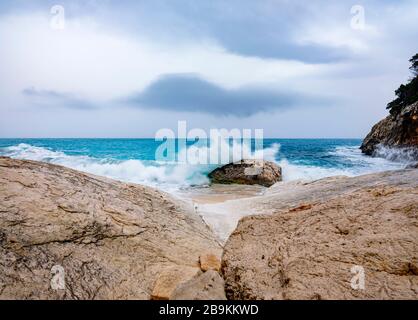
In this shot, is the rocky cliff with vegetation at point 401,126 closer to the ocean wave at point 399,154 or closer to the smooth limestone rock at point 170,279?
the ocean wave at point 399,154

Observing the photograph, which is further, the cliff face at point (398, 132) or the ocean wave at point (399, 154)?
the cliff face at point (398, 132)

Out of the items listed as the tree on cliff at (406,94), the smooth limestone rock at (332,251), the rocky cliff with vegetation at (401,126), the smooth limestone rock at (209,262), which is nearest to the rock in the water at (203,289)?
the smooth limestone rock at (332,251)

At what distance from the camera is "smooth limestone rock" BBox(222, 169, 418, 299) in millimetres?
2287

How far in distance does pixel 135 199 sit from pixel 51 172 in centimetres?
105

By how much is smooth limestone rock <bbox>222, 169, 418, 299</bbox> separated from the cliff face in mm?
23301

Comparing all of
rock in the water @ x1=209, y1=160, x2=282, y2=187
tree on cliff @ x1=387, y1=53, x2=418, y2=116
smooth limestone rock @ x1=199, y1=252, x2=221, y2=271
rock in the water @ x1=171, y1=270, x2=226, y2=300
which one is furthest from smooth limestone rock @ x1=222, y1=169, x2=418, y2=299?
tree on cliff @ x1=387, y1=53, x2=418, y2=116

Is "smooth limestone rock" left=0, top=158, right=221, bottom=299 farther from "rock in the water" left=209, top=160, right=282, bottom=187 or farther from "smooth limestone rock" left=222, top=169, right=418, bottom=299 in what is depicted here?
"rock in the water" left=209, top=160, right=282, bottom=187

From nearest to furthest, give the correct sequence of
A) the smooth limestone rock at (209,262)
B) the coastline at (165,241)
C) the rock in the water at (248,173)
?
the coastline at (165,241) < the smooth limestone rock at (209,262) < the rock in the water at (248,173)

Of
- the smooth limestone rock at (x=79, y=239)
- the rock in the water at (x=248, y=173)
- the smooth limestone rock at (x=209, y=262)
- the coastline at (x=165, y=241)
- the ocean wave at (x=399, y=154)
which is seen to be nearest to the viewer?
the coastline at (x=165, y=241)

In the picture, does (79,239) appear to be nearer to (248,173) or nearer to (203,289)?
(203,289)

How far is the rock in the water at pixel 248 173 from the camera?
46.4ft

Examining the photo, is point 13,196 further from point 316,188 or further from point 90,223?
point 316,188

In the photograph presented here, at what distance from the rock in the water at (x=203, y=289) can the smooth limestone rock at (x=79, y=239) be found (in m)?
0.51
